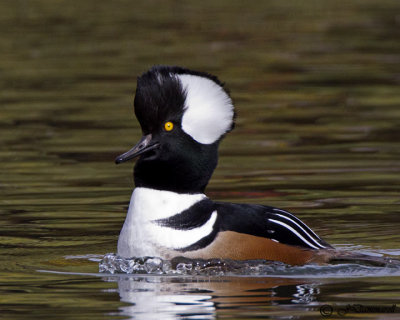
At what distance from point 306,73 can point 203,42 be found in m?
6.63

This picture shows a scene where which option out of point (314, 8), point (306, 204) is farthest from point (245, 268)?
point (314, 8)

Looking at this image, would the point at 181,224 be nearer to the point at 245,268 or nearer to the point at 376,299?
the point at 245,268

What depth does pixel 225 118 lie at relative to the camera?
812cm

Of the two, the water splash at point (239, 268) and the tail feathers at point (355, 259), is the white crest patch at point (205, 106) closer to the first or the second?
the water splash at point (239, 268)

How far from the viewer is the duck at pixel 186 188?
26.4ft

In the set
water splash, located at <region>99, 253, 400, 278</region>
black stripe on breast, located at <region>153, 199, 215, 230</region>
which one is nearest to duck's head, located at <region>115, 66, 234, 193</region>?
black stripe on breast, located at <region>153, 199, 215, 230</region>

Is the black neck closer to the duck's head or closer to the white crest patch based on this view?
the duck's head

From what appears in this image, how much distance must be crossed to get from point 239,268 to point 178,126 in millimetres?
1093

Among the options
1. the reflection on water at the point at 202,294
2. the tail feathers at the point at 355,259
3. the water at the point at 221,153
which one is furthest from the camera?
the tail feathers at the point at 355,259

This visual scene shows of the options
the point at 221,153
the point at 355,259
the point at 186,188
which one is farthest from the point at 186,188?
the point at 221,153

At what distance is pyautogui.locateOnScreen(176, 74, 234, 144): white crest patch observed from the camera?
26.4ft

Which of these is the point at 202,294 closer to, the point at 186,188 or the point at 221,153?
the point at 186,188

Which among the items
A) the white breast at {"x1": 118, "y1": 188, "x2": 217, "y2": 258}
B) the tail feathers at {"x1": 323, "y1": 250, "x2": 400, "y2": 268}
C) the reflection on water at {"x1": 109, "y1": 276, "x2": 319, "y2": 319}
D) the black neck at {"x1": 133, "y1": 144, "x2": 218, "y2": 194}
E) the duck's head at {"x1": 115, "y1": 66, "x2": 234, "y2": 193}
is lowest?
the reflection on water at {"x1": 109, "y1": 276, "x2": 319, "y2": 319}

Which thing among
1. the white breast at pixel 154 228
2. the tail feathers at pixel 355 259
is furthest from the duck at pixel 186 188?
the tail feathers at pixel 355 259
